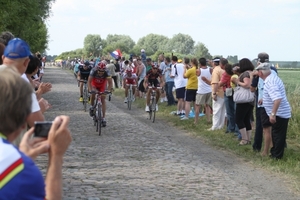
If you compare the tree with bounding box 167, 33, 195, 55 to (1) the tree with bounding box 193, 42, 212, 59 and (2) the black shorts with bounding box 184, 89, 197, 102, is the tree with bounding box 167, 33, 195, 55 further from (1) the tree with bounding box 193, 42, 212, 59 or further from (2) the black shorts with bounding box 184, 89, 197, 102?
(2) the black shorts with bounding box 184, 89, 197, 102

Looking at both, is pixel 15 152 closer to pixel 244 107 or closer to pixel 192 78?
pixel 244 107

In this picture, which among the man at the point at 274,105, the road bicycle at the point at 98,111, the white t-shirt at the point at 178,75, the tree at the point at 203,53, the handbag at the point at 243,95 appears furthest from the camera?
the tree at the point at 203,53

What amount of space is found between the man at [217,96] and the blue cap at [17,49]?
33.9 ft

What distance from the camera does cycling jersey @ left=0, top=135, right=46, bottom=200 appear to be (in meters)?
2.49

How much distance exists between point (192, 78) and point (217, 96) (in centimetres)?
262

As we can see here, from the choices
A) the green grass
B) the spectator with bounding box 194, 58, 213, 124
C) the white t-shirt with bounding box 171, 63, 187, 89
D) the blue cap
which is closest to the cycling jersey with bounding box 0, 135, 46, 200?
the blue cap

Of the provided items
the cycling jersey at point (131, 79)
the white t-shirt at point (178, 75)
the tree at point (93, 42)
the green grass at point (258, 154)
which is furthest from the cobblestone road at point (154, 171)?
the tree at point (93, 42)

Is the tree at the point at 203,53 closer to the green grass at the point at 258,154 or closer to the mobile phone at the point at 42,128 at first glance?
the green grass at the point at 258,154

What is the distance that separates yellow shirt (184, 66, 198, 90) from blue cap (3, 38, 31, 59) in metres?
13.1

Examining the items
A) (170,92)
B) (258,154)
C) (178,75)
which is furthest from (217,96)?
(170,92)

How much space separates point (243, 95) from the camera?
42.2 ft

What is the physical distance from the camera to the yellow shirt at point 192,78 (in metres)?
18.0

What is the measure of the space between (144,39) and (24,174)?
5670 inches

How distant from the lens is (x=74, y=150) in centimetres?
1187
